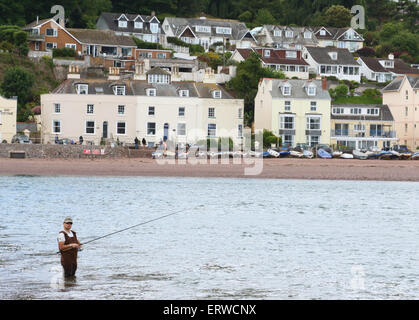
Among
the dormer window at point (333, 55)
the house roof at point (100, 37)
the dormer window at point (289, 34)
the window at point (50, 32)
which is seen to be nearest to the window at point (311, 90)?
the dormer window at point (333, 55)

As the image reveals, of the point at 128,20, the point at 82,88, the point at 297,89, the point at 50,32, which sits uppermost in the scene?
the point at 128,20

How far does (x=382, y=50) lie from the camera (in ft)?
406

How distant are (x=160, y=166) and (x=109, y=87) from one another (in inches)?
511

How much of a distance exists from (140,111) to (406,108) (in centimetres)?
3014

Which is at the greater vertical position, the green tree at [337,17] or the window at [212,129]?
the green tree at [337,17]

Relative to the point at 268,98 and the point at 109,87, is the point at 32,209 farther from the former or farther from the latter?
the point at 268,98

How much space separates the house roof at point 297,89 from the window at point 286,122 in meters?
1.82

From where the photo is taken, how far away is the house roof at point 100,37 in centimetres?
9969

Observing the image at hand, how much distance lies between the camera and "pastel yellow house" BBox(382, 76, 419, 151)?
88438 mm

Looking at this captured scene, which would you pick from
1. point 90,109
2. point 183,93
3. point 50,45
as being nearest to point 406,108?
point 183,93

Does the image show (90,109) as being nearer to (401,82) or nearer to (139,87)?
(139,87)

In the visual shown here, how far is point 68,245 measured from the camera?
21.1 meters

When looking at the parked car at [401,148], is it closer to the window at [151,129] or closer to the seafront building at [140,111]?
the seafront building at [140,111]
